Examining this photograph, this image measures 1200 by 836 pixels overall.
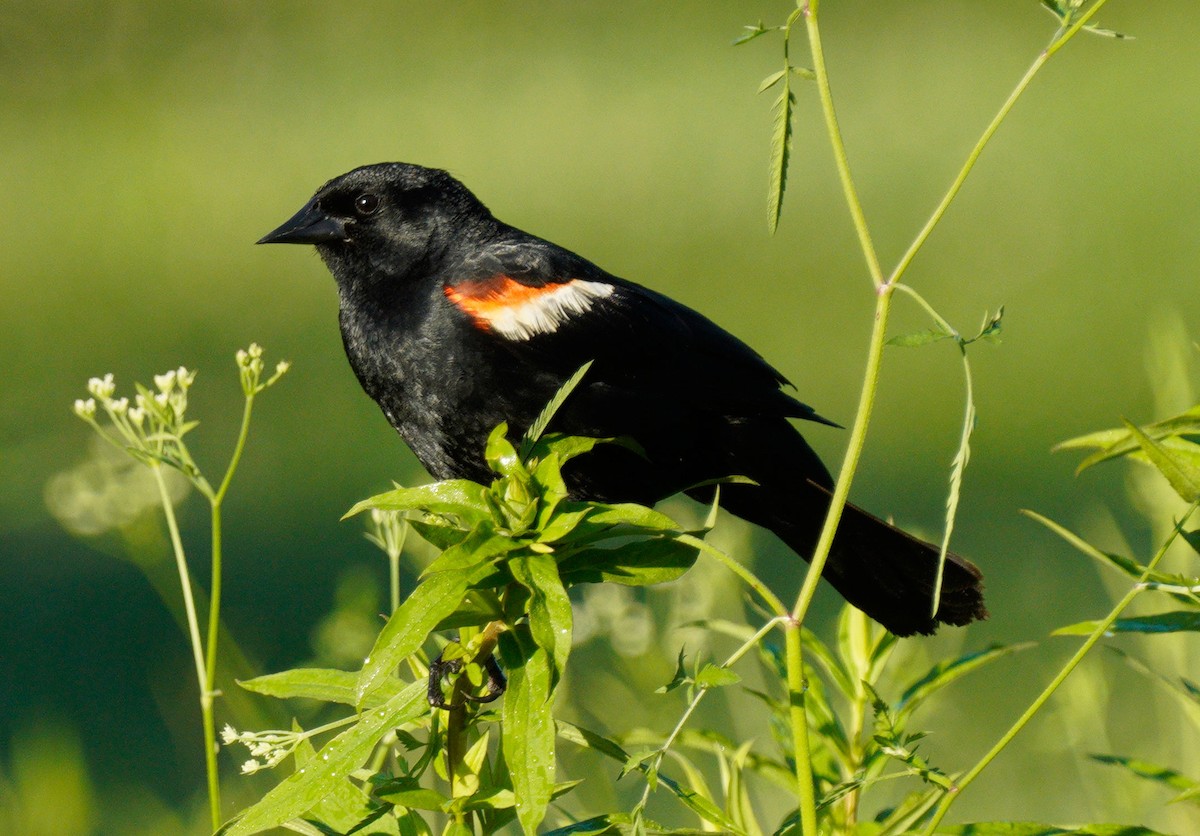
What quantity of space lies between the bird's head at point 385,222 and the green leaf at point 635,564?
0.94 m

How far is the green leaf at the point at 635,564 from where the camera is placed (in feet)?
2.35

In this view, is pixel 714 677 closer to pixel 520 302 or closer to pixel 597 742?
pixel 597 742

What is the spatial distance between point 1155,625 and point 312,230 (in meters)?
1.18

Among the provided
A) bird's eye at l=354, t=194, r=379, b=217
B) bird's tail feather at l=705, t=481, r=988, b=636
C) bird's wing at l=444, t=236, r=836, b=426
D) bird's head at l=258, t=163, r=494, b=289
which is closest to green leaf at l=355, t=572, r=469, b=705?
bird's tail feather at l=705, t=481, r=988, b=636

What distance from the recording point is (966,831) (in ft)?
2.55

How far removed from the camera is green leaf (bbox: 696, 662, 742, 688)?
2.06 ft

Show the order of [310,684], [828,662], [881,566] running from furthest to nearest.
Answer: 1. [881,566]
2. [828,662]
3. [310,684]

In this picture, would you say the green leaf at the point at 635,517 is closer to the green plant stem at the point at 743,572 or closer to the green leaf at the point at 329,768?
the green plant stem at the point at 743,572

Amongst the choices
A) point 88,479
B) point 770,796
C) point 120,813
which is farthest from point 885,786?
point 120,813

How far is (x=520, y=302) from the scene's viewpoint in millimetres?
1456

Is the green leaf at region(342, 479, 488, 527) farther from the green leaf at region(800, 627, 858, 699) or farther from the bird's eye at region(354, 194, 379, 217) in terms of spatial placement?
→ the bird's eye at region(354, 194, 379, 217)

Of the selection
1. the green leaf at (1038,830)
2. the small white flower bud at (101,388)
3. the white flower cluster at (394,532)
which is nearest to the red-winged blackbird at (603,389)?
the white flower cluster at (394,532)

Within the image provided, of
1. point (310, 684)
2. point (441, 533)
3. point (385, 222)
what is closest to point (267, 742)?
point (310, 684)

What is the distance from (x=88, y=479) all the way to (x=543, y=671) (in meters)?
1.01
